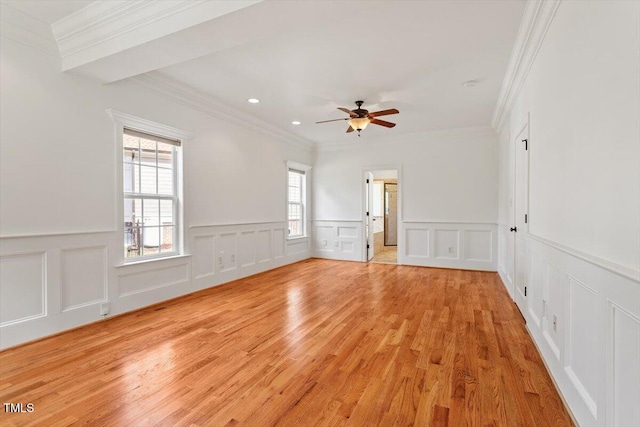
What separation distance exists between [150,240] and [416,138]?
5267 mm

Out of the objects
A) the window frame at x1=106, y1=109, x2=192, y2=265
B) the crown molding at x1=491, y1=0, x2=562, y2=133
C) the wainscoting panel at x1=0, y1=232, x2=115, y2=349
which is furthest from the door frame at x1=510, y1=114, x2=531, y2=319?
the wainscoting panel at x1=0, y1=232, x2=115, y2=349

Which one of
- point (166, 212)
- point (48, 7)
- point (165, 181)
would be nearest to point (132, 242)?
point (166, 212)

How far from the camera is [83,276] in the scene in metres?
Answer: 3.20

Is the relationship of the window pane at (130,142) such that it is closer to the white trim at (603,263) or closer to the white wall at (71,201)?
the white wall at (71,201)

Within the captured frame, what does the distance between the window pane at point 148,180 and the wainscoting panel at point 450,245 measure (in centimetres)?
479

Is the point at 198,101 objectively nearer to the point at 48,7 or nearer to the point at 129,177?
the point at 129,177

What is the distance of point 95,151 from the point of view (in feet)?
10.8

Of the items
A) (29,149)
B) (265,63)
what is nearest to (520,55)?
(265,63)

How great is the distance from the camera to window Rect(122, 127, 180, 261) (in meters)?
3.68

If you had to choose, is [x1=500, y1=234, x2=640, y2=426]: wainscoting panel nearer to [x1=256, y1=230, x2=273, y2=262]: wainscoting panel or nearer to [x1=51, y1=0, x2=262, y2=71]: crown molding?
[x1=51, y1=0, x2=262, y2=71]: crown molding

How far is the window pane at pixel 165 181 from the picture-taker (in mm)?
4051

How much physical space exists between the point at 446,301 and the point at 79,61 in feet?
15.8

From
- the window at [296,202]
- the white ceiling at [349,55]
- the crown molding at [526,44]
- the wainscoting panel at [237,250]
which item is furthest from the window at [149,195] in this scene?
the crown molding at [526,44]

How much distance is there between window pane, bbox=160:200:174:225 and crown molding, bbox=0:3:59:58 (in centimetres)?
186
